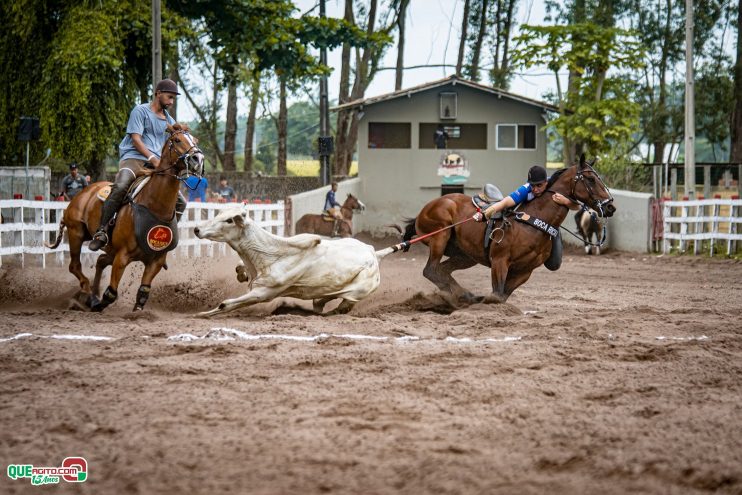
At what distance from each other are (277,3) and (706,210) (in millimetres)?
12250

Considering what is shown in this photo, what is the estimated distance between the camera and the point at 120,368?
6.51 m

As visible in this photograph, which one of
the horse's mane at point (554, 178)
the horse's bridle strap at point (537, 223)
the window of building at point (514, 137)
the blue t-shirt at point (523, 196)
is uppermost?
the window of building at point (514, 137)

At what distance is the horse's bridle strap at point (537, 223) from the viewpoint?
1011cm

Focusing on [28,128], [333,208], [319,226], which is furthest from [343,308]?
[333,208]

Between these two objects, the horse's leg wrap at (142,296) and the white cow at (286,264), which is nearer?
the white cow at (286,264)

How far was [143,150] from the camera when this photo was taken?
9938 millimetres

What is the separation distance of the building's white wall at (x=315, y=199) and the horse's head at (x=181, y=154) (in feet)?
42.6

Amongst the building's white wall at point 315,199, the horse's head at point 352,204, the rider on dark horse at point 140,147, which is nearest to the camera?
the rider on dark horse at point 140,147

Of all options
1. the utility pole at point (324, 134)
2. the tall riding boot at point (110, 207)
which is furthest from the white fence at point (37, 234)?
the utility pole at point (324, 134)

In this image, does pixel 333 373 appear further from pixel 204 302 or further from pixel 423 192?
pixel 423 192

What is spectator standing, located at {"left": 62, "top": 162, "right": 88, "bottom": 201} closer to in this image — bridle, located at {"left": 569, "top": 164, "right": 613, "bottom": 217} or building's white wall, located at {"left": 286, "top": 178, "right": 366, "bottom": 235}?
building's white wall, located at {"left": 286, "top": 178, "right": 366, "bottom": 235}

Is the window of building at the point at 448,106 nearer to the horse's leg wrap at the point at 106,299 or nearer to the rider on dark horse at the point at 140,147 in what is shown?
the rider on dark horse at the point at 140,147

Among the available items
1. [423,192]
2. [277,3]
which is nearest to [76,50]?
[277,3]

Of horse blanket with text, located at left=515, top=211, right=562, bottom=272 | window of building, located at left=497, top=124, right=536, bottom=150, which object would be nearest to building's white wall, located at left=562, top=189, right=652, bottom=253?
window of building, located at left=497, top=124, right=536, bottom=150
